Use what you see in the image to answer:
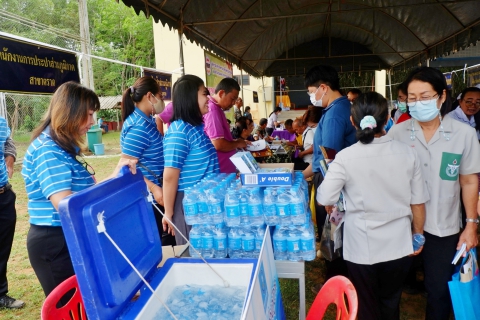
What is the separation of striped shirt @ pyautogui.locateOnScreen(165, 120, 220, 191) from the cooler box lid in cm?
68

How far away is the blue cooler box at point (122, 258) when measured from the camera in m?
0.99

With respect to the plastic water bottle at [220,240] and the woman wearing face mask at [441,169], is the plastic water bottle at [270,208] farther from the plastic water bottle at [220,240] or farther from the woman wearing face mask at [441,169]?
the woman wearing face mask at [441,169]

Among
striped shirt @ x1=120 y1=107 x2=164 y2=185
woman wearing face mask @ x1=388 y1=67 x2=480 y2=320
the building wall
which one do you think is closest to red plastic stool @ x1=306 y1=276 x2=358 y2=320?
woman wearing face mask @ x1=388 y1=67 x2=480 y2=320

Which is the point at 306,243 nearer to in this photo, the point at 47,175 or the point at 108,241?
the point at 108,241

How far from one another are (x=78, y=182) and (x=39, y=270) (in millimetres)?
509

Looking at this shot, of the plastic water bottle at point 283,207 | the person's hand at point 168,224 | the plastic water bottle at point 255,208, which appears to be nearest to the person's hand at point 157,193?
the person's hand at point 168,224

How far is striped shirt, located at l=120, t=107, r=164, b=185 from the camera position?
2.49 meters

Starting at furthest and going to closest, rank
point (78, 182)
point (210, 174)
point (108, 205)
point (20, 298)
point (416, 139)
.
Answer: point (20, 298) < point (210, 174) < point (416, 139) < point (78, 182) < point (108, 205)

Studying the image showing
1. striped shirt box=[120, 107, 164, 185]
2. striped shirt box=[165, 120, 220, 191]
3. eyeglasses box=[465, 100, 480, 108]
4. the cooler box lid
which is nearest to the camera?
the cooler box lid

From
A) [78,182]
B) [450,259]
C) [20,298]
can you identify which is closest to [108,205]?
[78,182]

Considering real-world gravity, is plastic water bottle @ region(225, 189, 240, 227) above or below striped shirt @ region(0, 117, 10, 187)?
below

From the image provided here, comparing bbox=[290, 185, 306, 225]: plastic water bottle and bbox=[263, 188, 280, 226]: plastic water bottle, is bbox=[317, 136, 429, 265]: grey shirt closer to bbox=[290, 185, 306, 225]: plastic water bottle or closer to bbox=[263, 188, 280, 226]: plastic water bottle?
bbox=[290, 185, 306, 225]: plastic water bottle

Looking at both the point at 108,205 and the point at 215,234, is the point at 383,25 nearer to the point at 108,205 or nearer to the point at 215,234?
the point at 215,234

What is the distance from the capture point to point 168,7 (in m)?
4.00
